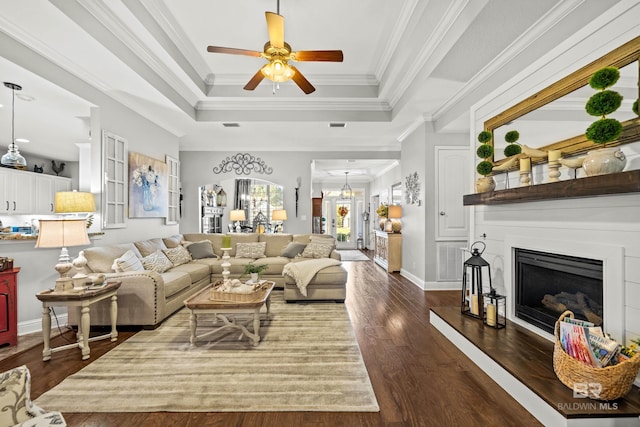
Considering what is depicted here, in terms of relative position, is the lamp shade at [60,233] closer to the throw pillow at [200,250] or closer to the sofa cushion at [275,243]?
the throw pillow at [200,250]

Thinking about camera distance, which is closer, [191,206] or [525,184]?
[525,184]

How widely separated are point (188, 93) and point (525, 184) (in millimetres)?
4621

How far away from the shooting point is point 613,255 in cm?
200

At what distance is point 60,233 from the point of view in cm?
275

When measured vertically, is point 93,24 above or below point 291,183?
above

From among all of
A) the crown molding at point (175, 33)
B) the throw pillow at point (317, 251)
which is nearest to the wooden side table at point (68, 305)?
the crown molding at point (175, 33)

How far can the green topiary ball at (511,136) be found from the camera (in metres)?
2.92

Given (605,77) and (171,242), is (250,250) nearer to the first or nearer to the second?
(171,242)

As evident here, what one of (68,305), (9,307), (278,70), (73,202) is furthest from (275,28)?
(9,307)

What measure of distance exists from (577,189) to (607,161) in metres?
0.23

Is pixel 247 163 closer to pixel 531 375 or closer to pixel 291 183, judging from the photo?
pixel 291 183

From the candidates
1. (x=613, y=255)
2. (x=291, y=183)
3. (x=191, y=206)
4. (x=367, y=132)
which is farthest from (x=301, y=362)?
(x=191, y=206)

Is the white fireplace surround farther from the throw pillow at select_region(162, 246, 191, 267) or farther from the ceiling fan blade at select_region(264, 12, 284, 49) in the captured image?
the throw pillow at select_region(162, 246, 191, 267)

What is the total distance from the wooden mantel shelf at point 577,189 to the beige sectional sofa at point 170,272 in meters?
2.35
